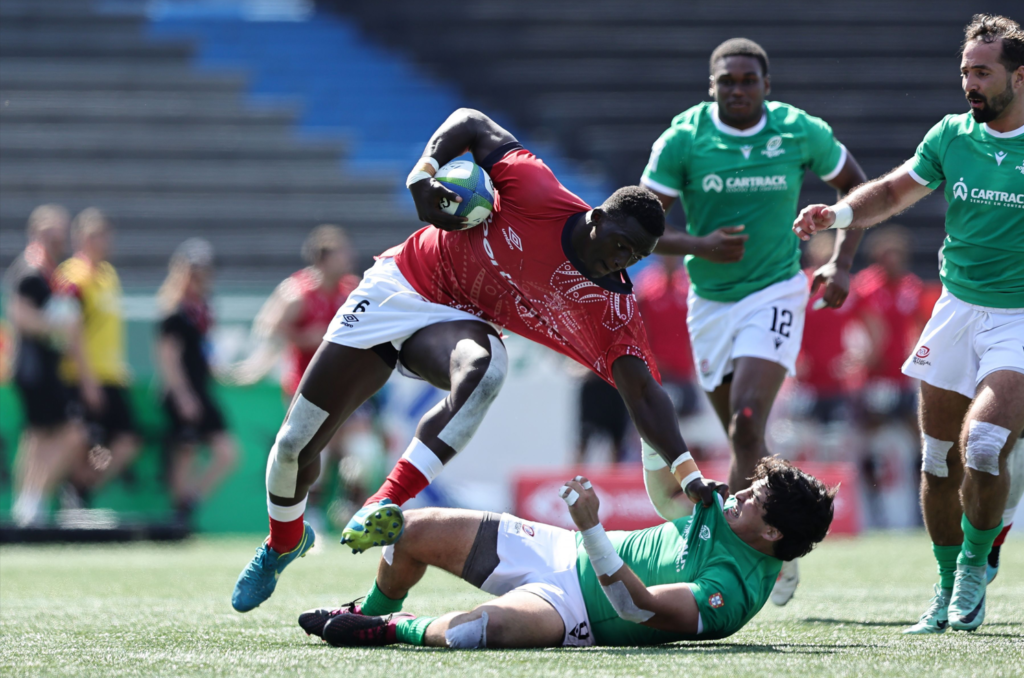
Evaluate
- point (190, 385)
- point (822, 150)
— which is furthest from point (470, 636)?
point (190, 385)

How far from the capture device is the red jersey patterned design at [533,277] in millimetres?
5258

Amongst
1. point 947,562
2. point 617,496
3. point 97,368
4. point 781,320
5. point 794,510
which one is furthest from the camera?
point 97,368

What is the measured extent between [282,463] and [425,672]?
1958 mm

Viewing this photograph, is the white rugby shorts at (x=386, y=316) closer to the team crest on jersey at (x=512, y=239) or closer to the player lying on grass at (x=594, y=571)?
Answer: the team crest on jersey at (x=512, y=239)

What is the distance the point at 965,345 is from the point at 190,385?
7.83 m

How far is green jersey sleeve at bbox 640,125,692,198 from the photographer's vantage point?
6.63 m

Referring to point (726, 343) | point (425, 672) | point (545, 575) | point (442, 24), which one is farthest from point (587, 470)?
point (442, 24)

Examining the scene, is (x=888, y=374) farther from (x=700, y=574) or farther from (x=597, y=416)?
(x=700, y=574)

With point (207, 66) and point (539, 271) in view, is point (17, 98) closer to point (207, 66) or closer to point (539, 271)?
point (207, 66)

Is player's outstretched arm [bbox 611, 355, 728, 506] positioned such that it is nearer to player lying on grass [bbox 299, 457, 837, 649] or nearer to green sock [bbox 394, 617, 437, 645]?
player lying on grass [bbox 299, 457, 837, 649]

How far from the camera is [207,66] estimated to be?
20.3 m

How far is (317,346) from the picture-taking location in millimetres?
10734

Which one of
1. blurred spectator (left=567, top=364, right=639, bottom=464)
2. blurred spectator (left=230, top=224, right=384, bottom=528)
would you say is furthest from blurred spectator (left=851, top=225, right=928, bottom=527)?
blurred spectator (left=230, top=224, right=384, bottom=528)

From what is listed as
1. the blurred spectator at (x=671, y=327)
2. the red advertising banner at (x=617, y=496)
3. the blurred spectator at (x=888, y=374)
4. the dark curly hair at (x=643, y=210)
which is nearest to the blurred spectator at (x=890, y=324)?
the blurred spectator at (x=888, y=374)
